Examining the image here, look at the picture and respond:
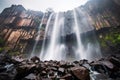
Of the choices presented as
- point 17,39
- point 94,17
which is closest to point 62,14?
point 94,17

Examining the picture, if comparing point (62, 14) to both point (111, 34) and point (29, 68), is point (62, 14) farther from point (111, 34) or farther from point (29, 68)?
point (29, 68)

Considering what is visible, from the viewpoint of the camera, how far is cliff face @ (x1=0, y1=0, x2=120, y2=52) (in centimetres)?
2188

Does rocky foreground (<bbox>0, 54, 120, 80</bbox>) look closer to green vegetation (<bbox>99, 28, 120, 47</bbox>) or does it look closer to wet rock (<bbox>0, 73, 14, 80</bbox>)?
wet rock (<bbox>0, 73, 14, 80</bbox>)

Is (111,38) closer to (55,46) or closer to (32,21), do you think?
(55,46)

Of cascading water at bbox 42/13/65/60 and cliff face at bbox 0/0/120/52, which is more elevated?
cliff face at bbox 0/0/120/52

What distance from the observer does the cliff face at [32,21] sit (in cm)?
2188

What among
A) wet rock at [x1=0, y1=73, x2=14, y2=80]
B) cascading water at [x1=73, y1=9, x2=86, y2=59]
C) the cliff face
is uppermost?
the cliff face

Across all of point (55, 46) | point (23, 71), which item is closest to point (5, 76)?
point (23, 71)

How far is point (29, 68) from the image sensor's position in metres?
9.34

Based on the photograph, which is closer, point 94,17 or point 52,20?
point 94,17

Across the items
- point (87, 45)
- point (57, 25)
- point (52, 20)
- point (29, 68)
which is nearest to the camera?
point (29, 68)

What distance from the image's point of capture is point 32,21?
27766mm

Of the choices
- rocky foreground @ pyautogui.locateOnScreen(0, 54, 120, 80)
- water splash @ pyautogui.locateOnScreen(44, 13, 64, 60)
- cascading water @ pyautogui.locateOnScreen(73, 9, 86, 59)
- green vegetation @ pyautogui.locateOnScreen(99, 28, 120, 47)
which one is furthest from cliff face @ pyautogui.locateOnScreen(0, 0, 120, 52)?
rocky foreground @ pyautogui.locateOnScreen(0, 54, 120, 80)

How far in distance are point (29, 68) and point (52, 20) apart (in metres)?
19.9
